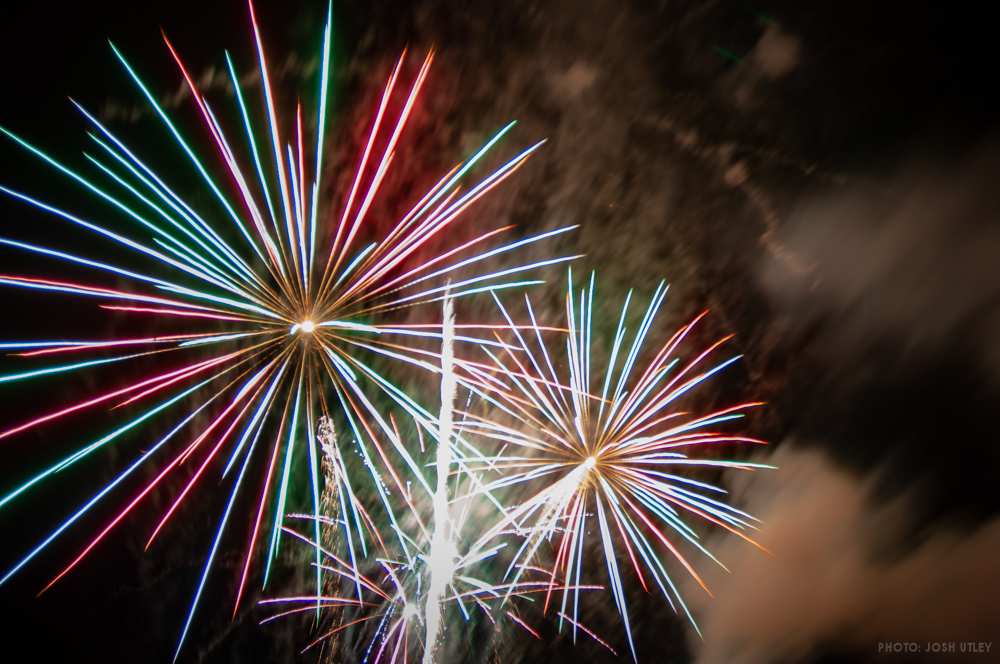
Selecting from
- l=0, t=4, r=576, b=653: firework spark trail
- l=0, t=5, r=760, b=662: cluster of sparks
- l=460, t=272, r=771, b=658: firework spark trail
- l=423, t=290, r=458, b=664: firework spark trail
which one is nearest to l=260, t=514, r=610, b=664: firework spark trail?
l=0, t=5, r=760, b=662: cluster of sparks

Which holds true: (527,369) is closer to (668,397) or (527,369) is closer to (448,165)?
(668,397)

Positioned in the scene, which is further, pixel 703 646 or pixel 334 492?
pixel 703 646

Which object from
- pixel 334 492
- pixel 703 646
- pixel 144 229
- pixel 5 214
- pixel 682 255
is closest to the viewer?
pixel 5 214

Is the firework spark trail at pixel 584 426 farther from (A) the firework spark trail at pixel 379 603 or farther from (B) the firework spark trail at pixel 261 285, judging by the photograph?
(A) the firework spark trail at pixel 379 603

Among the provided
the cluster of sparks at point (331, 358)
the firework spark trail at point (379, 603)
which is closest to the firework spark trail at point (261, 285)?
the cluster of sparks at point (331, 358)

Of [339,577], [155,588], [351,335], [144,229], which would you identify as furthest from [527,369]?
[155,588]
